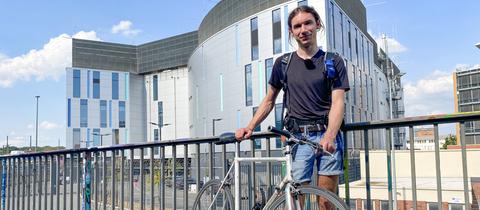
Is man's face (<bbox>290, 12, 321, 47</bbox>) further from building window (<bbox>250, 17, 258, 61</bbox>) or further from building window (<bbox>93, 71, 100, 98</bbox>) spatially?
building window (<bbox>93, 71, 100, 98</bbox>)

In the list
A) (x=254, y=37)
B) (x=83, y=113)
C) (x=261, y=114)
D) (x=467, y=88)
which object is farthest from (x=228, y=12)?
(x=467, y=88)

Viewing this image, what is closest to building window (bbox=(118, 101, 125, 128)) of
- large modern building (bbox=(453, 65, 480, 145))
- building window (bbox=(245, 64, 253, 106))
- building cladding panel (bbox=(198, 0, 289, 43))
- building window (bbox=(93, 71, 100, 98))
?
building window (bbox=(93, 71, 100, 98))

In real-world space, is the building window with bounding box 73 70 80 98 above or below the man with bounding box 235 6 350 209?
above

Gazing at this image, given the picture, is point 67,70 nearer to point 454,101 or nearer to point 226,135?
point 226,135

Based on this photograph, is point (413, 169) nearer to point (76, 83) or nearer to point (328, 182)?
point (328, 182)

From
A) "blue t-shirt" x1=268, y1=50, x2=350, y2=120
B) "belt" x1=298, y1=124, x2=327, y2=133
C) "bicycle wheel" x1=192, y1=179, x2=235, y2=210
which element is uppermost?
"blue t-shirt" x1=268, y1=50, x2=350, y2=120

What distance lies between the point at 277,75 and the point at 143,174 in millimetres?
2357

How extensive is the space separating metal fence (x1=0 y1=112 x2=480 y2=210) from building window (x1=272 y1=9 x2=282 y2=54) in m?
34.5

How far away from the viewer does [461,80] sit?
9812 centimetres

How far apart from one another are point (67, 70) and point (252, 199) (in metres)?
69.9

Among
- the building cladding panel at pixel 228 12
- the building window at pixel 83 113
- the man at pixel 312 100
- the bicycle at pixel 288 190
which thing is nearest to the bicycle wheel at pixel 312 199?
the bicycle at pixel 288 190

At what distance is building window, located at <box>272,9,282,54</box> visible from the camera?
4012 cm

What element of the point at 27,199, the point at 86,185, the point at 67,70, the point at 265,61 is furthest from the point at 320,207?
the point at 67,70

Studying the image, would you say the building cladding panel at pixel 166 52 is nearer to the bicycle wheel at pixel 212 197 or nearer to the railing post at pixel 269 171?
the bicycle wheel at pixel 212 197
